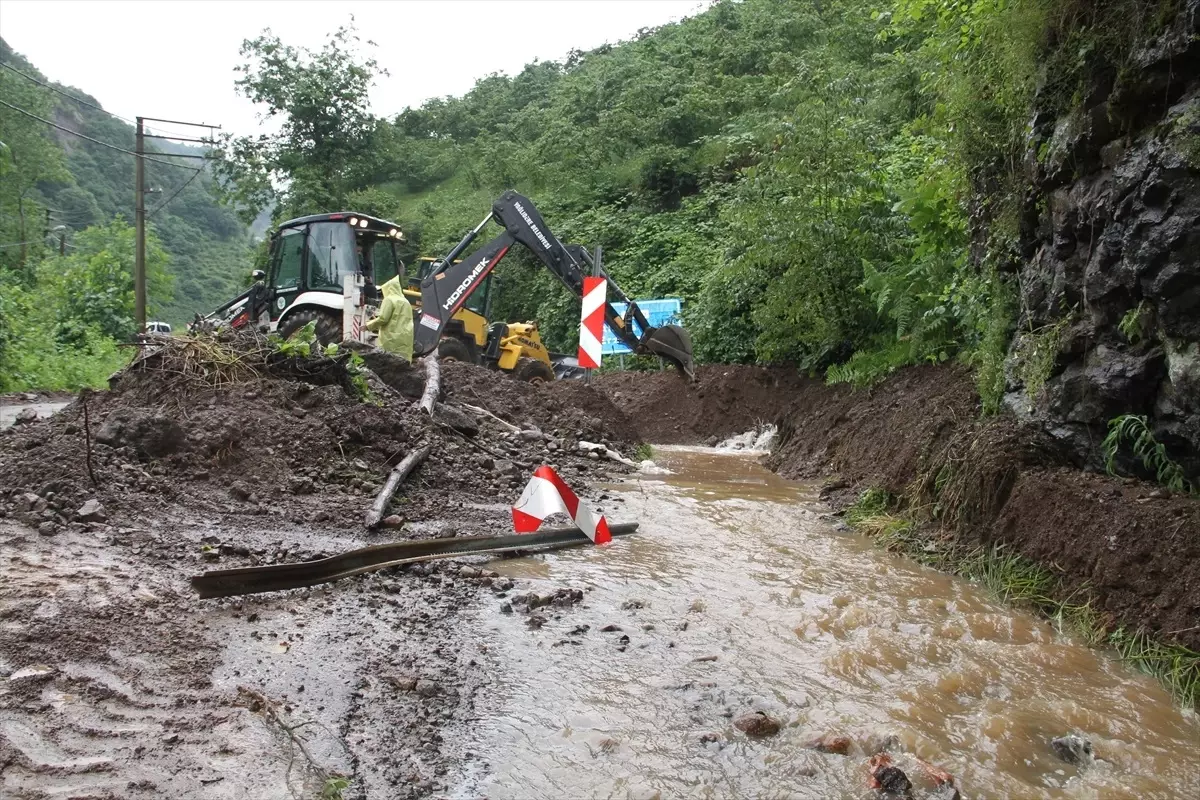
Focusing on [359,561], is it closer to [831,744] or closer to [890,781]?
[831,744]

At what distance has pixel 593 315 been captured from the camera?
38.9 feet

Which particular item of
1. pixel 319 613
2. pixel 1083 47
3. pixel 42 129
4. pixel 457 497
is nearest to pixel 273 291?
pixel 457 497

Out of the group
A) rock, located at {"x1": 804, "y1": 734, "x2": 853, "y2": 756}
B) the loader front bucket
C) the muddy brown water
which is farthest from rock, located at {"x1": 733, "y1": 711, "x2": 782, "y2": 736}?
the loader front bucket

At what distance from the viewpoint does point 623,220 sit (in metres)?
26.8

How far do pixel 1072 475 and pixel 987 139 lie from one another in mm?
3107

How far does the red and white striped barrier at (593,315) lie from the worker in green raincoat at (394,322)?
2.34 meters

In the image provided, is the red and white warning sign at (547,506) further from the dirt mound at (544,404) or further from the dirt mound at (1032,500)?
the dirt mound at (544,404)

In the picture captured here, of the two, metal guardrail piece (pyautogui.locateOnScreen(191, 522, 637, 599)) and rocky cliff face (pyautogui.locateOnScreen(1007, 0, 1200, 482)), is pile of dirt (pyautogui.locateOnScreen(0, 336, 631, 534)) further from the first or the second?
rocky cliff face (pyautogui.locateOnScreen(1007, 0, 1200, 482))

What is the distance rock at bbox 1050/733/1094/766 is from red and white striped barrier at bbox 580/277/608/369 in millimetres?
8784

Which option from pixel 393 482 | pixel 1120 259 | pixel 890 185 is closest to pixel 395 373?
pixel 393 482

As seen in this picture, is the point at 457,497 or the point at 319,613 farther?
the point at 457,497

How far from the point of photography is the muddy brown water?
309 centimetres

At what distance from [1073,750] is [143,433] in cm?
655

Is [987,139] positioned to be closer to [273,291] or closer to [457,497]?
[457,497]
